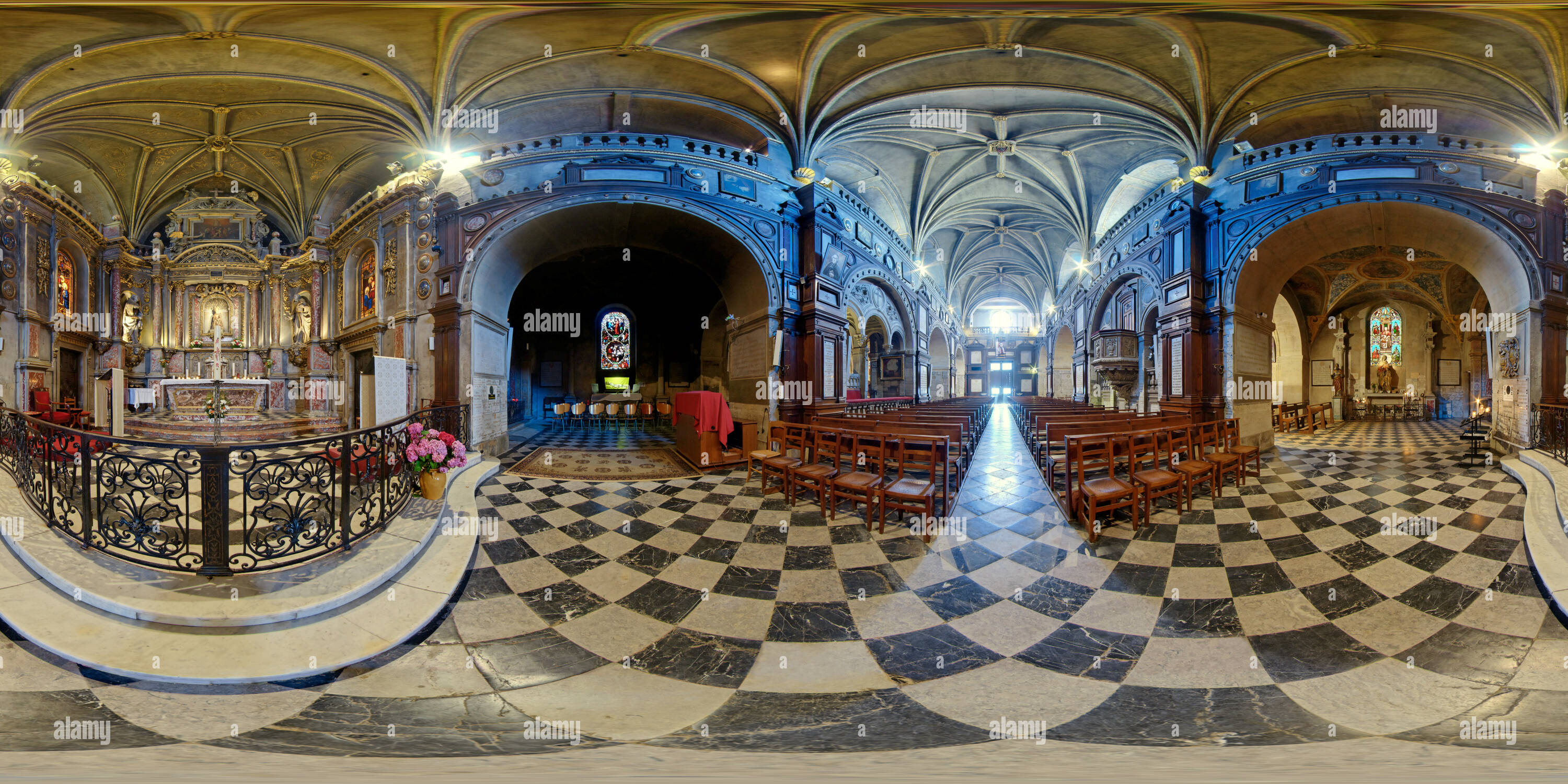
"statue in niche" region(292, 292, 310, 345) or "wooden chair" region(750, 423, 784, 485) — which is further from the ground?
"statue in niche" region(292, 292, 310, 345)

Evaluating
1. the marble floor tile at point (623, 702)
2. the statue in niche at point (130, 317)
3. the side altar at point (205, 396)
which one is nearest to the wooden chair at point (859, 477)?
the marble floor tile at point (623, 702)

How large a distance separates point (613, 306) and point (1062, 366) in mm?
16852

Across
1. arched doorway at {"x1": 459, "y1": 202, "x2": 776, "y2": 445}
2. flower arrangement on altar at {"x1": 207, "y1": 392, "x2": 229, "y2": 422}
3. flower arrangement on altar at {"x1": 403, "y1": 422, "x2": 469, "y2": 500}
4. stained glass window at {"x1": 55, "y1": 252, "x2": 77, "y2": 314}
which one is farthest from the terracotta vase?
stained glass window at {"x1": 55, "y1": 252, "x2": 77, "y2": 314}

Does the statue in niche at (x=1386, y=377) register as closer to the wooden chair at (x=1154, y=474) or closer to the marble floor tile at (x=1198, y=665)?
the wooden chair at (x=1154, y=474)

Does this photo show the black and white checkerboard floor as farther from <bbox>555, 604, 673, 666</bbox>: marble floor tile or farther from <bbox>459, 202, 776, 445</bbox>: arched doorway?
<bbox>459, 202, 776, 445</bbox>: arched doorway

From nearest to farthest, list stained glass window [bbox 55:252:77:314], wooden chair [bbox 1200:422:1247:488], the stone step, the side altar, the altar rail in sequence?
the altar rail → the stone step → wooden chair [bbox 1200:422:1247:488] → the side altar → stained glass window [bbox 55:252:77:314]

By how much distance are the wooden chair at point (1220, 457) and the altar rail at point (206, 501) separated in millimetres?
7622

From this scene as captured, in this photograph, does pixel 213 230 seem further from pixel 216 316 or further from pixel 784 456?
pixel 784 456

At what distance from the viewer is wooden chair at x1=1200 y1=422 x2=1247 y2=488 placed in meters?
5.88

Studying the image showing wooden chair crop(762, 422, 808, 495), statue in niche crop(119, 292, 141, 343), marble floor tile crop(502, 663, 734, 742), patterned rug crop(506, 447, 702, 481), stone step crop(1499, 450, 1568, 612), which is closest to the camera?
marble floor tile crop(502, 663, 734, 742)

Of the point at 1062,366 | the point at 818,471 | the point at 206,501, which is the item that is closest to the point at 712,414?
the point at 818,471

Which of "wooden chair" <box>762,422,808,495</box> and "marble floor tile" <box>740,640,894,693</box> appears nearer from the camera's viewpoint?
"marble floor tile" <box>740,640,894,693</box>

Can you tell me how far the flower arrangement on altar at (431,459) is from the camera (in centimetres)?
479

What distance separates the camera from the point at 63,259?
509 inches
